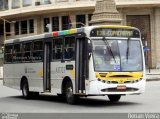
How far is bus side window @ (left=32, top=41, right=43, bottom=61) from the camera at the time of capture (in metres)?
21.3

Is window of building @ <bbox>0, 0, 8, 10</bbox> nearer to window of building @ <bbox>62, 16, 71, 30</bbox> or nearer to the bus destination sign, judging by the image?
window of building @ <bbox>62, 16, 71, 30</bbox>

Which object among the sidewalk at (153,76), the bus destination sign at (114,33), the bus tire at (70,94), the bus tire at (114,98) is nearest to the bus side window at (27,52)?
the bus tire at (70,94)

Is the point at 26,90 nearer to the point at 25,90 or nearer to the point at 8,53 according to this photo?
the point at 25,90

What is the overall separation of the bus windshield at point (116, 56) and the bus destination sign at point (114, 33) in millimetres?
217

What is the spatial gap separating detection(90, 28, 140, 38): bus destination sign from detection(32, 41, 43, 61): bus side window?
387cm

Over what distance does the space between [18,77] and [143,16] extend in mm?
45379

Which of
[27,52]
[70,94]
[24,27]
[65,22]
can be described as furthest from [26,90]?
[24,27]

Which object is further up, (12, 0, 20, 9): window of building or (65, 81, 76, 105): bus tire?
(12, 0, 20, 9): window of building

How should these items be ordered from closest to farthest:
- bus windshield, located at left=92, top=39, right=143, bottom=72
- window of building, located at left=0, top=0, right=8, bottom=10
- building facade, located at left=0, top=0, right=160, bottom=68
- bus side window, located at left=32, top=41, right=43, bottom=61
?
bus windshield, located at left=92, top=39, right=143, bottom=72
bus side window, located at left=32, top=41, right=43, bottom=61
building facade, located at left=0, top=0, right=160, bottom=68
window of building, located at left=0, top=0, right=8, bottom=10

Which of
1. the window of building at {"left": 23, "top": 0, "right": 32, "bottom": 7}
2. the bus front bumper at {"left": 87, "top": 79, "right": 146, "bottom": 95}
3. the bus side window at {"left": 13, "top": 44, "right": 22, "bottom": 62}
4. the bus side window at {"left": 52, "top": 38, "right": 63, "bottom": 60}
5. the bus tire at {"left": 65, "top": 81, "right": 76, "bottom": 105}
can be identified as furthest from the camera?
the window of building at {"left": 23, "top": 0, "right": 32, "bottom": 7}

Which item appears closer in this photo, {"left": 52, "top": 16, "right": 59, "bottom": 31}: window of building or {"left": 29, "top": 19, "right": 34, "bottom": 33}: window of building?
{"left": 52, "top": 16, "right": 59, "bottom": 31}: window of building

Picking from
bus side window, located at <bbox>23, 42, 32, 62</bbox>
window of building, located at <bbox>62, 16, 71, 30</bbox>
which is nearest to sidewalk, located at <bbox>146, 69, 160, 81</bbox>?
bus side window, located at <bbox>23, 42, 32, 62</bbox>

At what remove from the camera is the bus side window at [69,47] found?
18719 millimetres

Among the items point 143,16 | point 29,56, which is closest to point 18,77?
point 29,56
